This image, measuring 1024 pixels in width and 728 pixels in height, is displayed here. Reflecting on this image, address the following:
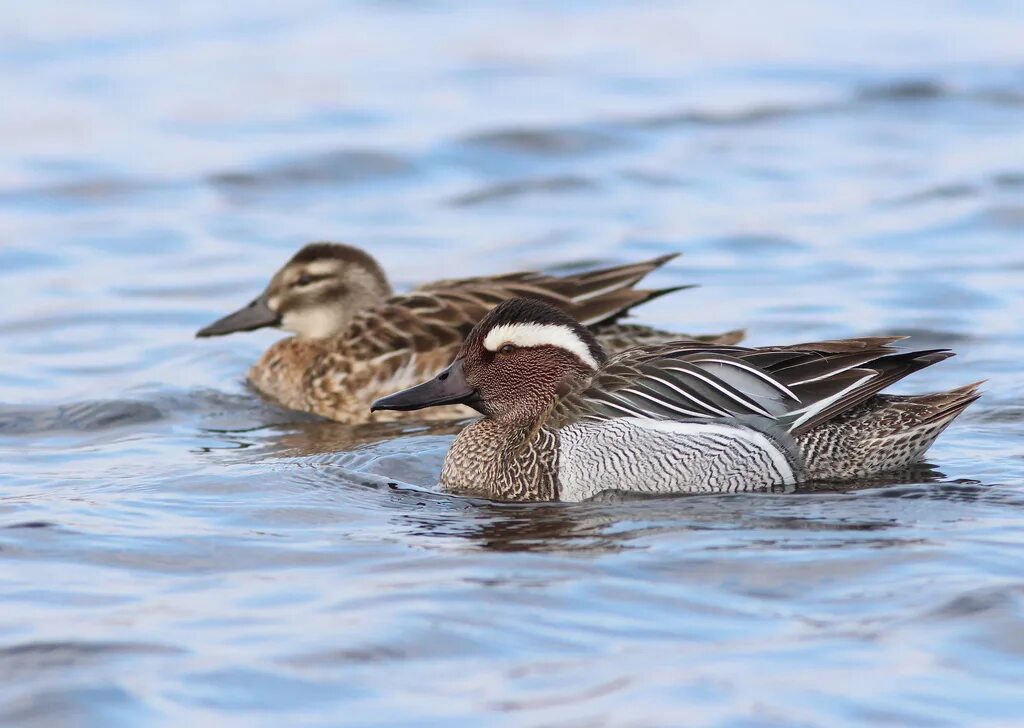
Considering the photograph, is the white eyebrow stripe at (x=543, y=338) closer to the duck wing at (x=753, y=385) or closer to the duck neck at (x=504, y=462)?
the duck wing at (x=753, y=385)

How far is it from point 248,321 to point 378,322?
99 cm

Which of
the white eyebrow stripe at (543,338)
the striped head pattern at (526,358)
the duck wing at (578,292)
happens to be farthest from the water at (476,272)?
the duck wing at (578,292)

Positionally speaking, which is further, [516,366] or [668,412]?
[516,366]

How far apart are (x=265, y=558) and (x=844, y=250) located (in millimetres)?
7936

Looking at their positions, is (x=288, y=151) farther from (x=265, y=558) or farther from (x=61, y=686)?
(x=61, y=686)

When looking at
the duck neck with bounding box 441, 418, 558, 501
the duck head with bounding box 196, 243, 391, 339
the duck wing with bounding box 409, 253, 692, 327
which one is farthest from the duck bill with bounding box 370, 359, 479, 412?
the duck head with bounding box 196, 243, 391, 339

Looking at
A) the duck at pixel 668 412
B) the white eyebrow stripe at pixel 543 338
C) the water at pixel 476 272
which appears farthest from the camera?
the white eyebrow stripe at pixel 543 338

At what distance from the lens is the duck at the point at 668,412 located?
26.3 ft

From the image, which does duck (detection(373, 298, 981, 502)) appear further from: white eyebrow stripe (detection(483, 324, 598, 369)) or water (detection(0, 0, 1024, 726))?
water (detection(0, 0, 1024, 726))

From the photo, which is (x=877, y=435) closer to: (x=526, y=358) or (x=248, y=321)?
(x=526, y=358)

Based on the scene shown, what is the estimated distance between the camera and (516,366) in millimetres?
8445

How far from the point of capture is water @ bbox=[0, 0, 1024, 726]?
598 centimetres

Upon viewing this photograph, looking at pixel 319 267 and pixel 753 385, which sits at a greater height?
pixel 319 267

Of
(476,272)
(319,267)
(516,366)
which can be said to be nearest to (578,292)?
(319,267)
